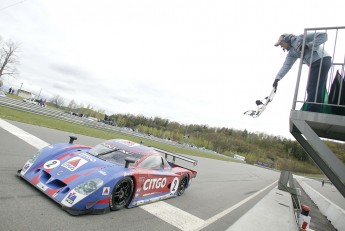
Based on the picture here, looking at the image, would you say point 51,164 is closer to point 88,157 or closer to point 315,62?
point 88,157

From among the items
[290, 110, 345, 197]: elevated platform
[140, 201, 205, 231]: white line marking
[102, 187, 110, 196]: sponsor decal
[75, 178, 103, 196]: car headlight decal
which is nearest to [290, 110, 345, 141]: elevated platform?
[290, 110, 345, 197]: elevated platform

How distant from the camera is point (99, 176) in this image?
473 cm

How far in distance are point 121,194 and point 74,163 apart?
42.2 inches

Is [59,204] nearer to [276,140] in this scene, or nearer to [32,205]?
[32,205]

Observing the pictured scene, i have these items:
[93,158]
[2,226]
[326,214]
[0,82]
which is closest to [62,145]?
[93,158]

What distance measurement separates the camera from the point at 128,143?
683cm

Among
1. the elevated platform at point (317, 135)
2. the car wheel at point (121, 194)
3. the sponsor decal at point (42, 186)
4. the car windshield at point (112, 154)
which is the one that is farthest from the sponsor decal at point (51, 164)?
the elevated platform at point (317, 135)

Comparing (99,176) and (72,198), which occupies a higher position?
(99,176)

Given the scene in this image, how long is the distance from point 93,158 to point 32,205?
1586 millimetres

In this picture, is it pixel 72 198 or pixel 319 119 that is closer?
pixel 72 198

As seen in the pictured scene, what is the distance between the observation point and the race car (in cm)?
443

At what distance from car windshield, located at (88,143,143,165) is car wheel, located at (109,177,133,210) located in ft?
2.12

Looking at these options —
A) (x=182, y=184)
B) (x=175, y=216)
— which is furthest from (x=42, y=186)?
(x=182, y=184)

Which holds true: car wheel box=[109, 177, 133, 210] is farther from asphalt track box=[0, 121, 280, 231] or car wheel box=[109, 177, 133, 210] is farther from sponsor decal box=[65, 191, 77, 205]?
sponsor decal box=[65, 191, 77, 205]
